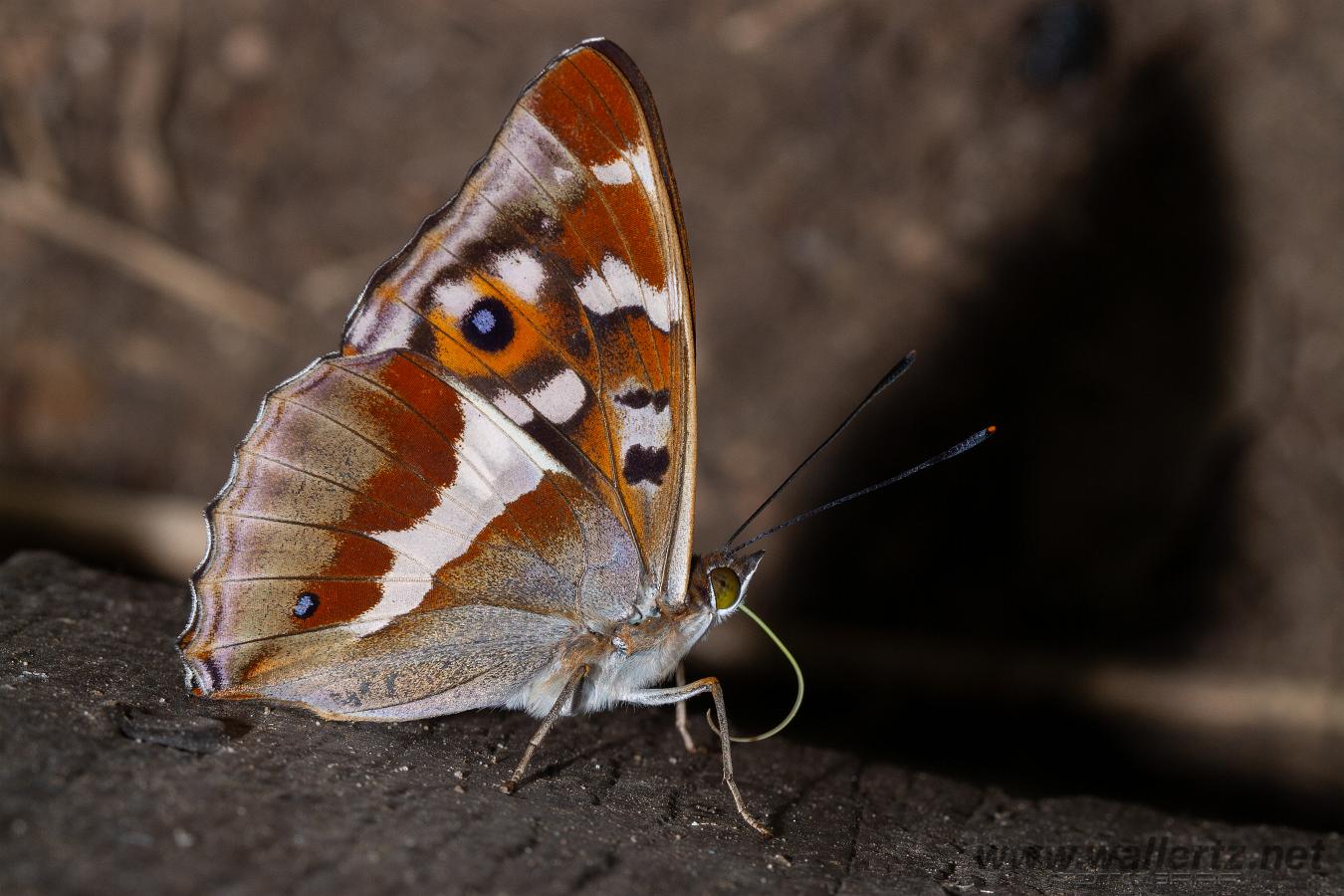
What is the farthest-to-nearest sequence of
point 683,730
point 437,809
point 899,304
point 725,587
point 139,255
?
1. point 139,255
2. point 899,304
3. point 683,730
4. point 725,587
5. point 437,809

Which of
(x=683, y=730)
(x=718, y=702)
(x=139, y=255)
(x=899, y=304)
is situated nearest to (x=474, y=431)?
(x=718, y=702)

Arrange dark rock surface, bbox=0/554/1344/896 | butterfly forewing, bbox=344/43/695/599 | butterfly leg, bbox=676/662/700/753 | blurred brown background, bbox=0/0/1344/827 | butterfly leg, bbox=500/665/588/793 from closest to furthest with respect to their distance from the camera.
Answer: dark rock surface, bbox=0/554/1344/896
butterfly leg, bbox=500/665/588/793
butterfly forewing, bbox=344/43/695/599
butterfly leg, bbox=676/662/700/753
blurred brown background, bbox=0/0/1344/827

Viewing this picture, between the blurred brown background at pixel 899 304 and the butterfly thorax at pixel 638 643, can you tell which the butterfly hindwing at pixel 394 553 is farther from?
the blurred brown background at pixel 899 304

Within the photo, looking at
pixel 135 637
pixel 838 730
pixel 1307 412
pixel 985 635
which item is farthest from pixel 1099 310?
pixel 135 637

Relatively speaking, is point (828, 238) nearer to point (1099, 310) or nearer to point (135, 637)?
point (1099, 310)

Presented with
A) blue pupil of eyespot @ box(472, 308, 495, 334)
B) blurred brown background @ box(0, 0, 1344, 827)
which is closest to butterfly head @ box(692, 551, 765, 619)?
blue pupil of eyespot @ box(472, 308, 495, 334)

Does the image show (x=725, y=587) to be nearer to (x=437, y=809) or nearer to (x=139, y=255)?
(x=437, y=809)

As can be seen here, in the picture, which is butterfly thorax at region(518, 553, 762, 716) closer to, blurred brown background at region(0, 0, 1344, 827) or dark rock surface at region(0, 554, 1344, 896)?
dark rock surface at region(0, 554, 1344, 896)
